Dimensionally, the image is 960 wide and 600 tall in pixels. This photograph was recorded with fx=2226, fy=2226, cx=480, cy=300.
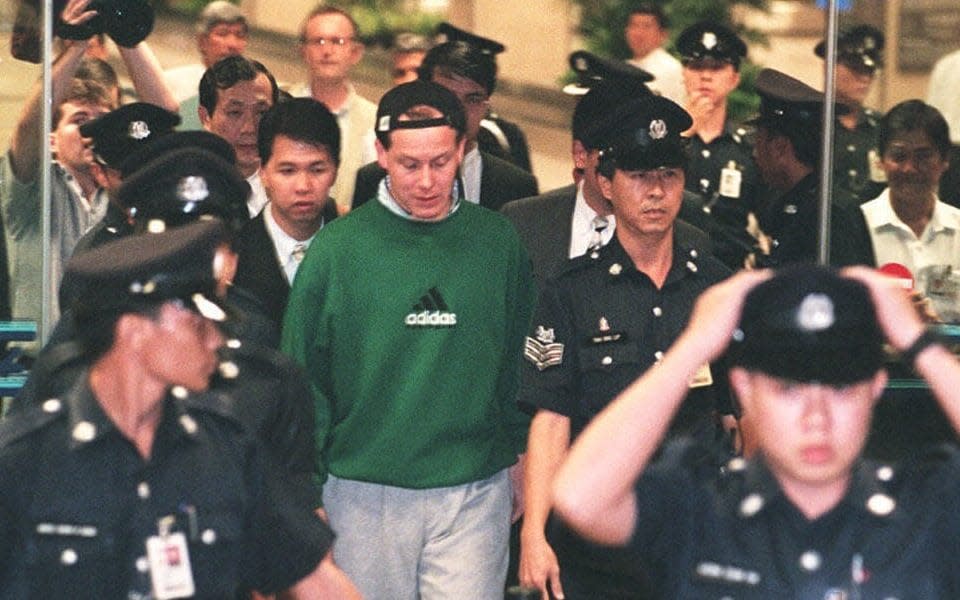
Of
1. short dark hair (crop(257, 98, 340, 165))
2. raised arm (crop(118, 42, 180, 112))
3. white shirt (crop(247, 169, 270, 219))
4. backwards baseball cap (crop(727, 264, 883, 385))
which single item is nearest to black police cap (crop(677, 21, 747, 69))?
→ white shirt (crop(247, 169, 270, 219))

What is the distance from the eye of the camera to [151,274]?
3973 millimetres

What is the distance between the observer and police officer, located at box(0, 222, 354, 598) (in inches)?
155

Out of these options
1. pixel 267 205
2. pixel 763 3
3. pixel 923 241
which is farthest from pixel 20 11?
pixel 763 3

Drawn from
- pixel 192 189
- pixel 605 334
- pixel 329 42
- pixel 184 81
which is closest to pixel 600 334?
pixel 605 334

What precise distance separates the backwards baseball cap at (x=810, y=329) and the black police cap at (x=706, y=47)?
5729mm

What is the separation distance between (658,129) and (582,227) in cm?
116

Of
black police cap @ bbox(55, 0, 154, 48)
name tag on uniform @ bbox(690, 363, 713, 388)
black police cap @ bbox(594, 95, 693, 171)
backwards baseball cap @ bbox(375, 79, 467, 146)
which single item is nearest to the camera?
name tag on uniform @ bbox(690, 363, 713, 388)

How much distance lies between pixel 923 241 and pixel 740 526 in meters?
3.32

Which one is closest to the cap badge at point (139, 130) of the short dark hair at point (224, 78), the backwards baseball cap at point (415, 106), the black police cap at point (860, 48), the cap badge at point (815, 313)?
the backwards baseball cap at point (415, 106)

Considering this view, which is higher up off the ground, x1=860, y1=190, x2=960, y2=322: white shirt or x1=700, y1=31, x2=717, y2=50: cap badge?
x1=700, y1=31, x2=717, y2=50: cap badge

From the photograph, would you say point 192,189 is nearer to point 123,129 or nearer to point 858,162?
point 123,129

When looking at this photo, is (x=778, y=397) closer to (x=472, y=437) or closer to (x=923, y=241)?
(x=472, y=437)

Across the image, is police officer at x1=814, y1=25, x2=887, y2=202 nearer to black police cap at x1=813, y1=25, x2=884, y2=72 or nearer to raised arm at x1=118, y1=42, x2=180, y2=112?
black police cap at x1=813, y1=25, x2=884, y2=72

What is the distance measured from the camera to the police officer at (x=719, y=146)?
27.4 feet
